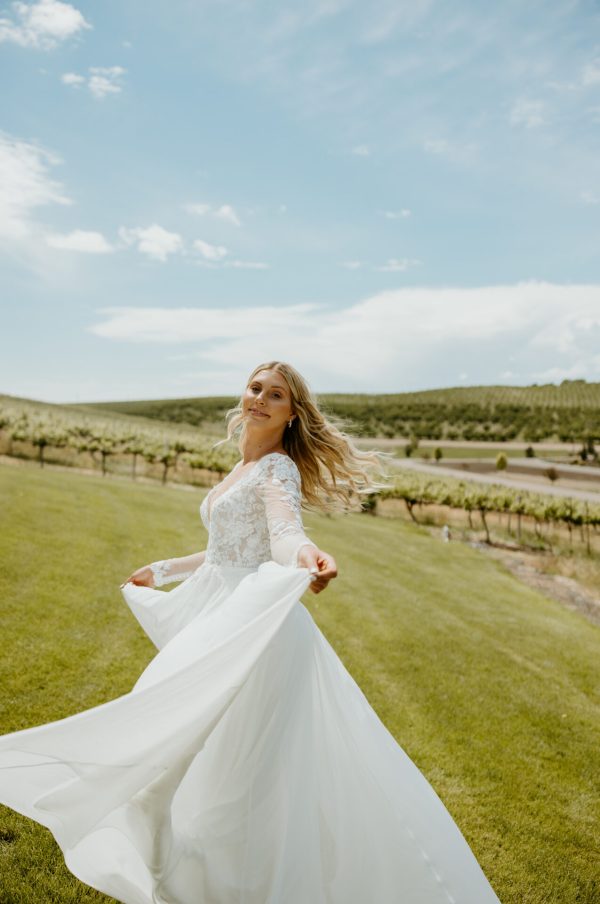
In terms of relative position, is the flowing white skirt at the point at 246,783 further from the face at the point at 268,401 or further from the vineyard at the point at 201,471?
the vineyard at the point at 201,471

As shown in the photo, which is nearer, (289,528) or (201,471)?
(289,528)

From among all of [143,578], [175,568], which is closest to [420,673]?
[175,568]

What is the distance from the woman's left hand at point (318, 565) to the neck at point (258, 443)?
1052 millimetres

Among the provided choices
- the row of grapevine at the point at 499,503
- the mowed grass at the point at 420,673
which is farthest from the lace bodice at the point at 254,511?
the row of grapevine at the point at 499,503

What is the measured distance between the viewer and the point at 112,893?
122 inches

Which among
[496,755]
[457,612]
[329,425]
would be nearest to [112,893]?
[329,425]

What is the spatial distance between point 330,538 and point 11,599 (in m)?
14.0

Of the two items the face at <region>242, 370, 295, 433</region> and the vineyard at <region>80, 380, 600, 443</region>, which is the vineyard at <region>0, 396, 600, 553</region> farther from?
the vineyard at <region>80, 380, 600, 443</region>

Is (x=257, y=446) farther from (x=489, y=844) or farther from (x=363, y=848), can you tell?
(x=489, y=844)

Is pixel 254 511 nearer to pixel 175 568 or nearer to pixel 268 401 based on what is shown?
pixel 268 401

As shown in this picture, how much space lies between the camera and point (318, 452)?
406 cm

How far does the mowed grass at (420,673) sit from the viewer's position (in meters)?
4.96

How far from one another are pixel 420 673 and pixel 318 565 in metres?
7.26

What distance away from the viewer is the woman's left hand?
274cm
